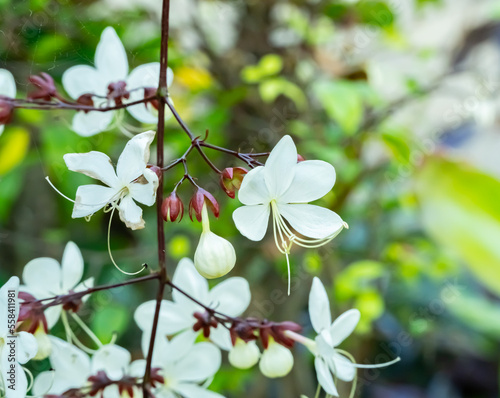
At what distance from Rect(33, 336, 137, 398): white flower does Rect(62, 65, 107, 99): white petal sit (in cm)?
16

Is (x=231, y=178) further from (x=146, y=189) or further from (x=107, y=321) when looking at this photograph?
(x=107, y=321)

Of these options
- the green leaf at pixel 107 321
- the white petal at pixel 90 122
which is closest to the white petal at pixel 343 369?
the white petal at pixel 90 122

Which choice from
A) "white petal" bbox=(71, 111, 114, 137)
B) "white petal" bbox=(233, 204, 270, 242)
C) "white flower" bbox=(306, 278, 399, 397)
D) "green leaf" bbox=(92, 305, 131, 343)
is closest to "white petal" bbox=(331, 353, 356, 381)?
"white flower" bbox=(306, 278, 399, 397)

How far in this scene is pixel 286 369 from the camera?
0.32m

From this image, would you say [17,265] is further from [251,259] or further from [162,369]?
[162,369]

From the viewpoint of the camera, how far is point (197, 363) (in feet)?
1.14

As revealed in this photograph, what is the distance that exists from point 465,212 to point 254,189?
0.56 m

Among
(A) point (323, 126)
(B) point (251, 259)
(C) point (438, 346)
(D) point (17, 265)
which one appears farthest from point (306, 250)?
(C) point (438, 346)

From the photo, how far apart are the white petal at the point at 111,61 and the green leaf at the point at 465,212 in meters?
0.48

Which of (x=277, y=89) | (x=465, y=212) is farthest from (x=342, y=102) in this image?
(x=465, y=212)

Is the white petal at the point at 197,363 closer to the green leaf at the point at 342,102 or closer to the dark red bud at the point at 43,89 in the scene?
the dark red bud at the point at 43,89

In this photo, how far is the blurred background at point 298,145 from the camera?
2.20ft

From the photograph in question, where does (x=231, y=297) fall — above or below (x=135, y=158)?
below

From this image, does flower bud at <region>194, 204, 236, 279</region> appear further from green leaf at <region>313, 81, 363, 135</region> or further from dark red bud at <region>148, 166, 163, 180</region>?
green leaf at <region>313, 81, 363, 135</region>
